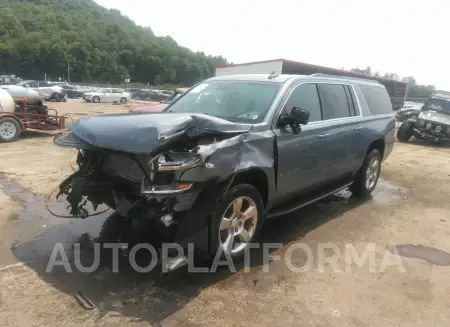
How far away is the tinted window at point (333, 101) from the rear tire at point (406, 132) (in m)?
11.2

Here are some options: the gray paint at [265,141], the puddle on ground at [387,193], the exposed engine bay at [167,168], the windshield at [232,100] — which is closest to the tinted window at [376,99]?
the gray paint at [265,141]

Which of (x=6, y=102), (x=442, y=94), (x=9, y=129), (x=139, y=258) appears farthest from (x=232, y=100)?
(x=442, y=94)

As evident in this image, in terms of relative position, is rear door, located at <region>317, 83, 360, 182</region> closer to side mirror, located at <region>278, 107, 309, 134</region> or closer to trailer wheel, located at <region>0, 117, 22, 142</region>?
side mirror, located at <region>278, 107, 309, 134</region>

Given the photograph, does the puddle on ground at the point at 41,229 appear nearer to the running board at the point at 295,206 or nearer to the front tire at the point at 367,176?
the running board at the point at 295,206

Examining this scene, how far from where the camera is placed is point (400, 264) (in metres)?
4.12

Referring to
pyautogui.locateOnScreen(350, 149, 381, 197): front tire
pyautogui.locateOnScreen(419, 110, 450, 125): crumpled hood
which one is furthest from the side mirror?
pyautogui.locateOnScreen(419, 110, 450, 125): crumpled hood

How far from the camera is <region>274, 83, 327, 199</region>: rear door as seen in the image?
4117mm

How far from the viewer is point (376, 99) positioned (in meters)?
6.40

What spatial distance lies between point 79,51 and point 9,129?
97.2 m

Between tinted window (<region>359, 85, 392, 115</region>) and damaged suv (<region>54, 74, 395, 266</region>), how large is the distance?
0.89m

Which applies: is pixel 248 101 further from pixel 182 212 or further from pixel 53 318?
pixel 53 318

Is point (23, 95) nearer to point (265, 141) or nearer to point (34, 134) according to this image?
point (34, 134)

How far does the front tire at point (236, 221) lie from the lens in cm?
349

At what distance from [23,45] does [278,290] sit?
102537mm
